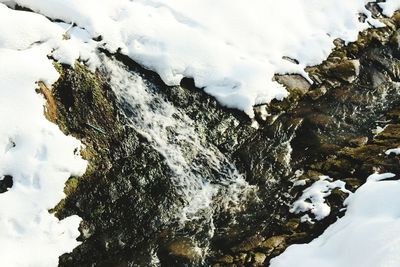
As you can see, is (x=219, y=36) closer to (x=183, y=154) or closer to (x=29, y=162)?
(x=183, y=154)

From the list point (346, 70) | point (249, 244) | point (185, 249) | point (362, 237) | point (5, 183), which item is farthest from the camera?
point (346, 70)

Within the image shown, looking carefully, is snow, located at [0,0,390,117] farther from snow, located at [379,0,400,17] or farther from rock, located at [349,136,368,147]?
rock, located at [349,136,368,147]

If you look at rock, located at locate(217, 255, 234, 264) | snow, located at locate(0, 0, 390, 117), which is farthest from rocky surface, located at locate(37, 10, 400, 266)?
snow, located at locate(0, 0, 390, 117)

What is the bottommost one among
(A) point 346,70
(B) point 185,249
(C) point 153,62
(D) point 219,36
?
(B) point 185,249

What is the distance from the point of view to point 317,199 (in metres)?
7.16

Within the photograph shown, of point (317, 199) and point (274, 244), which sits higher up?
point (317, 199)

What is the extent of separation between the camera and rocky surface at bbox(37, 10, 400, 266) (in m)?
6.63

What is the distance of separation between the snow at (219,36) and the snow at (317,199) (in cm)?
177

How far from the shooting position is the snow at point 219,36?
324 inches

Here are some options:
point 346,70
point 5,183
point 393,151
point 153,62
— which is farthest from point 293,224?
point 5,183

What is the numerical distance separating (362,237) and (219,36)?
513cm

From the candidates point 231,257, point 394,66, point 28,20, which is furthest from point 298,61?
point 28,20

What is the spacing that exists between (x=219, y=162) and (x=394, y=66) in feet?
16.0

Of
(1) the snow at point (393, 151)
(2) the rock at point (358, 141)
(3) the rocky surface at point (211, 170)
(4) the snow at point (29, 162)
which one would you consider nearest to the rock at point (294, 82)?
(3) the rocky surface at point (211, 170)
